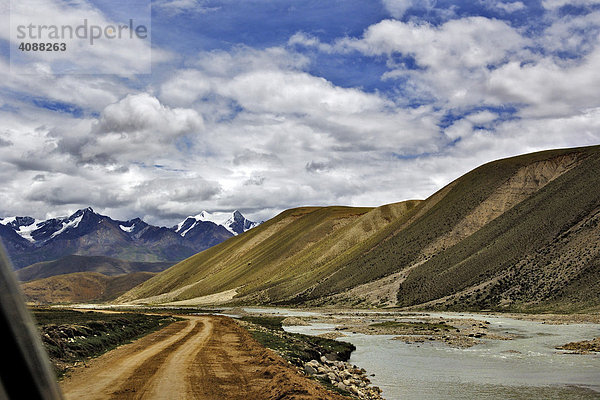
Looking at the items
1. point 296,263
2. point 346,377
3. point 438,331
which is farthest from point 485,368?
point 296,263

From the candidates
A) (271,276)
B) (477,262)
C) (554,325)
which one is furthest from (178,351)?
(271,276)

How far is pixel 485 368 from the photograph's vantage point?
32.2 metres

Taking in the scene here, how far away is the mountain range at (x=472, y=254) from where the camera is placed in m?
86.1

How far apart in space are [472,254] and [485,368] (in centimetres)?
8032

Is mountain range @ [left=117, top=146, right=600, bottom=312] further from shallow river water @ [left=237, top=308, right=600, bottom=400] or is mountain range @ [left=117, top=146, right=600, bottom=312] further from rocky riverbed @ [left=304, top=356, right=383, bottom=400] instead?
rocky riverbed @ [left=304, top=356, right=383, bottom=400]

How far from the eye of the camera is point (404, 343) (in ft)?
150

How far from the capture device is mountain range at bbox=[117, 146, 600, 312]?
8612 cm

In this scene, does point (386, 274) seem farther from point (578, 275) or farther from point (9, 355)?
point (9, 355)

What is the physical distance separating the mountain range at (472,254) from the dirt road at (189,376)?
6214 cm

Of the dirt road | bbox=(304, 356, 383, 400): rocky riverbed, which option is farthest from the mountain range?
the dirt road

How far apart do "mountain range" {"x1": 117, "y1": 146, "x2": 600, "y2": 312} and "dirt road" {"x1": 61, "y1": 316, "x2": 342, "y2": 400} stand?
62138 mm

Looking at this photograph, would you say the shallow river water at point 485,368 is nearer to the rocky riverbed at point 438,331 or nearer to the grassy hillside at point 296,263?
the rocky riverbed at point 438,331

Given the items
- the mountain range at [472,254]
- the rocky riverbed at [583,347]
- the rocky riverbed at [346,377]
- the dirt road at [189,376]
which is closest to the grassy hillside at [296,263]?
the mountain range at [472,254]

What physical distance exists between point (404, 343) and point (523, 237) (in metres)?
66.3
